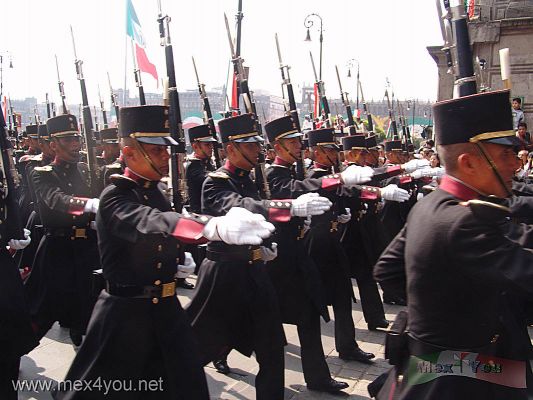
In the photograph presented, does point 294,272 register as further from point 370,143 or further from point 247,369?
point 370,143

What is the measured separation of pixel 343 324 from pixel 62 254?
2.95 m

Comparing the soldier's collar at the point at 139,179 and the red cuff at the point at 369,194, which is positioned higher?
the soldier's collar at the point at 139,179

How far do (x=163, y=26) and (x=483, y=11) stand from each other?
15.6 meters

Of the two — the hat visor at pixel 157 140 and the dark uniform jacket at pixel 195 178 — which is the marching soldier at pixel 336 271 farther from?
the hat visor at pixel 157 140

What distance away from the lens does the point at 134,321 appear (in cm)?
316

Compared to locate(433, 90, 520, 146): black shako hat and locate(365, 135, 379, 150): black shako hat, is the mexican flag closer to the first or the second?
locate(365, 135, 379, 150): black shako hat

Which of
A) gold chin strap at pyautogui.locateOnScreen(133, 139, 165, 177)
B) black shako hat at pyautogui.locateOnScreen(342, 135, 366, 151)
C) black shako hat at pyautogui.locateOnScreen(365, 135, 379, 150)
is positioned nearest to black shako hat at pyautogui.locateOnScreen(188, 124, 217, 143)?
black shako hat at pyautogui.locateOnScreen(342, 135, 366, 151)

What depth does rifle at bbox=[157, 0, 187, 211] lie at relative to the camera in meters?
4.36

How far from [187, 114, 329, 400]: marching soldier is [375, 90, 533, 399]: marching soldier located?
5.14 feet

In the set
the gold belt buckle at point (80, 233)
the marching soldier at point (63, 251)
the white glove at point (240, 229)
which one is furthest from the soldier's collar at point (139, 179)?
the gold belt buckle at point (80, 233)

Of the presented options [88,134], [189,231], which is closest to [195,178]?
[88,134]

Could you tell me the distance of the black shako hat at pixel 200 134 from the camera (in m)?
7.95

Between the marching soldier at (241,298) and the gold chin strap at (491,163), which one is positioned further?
the marching soldier at (241,298)

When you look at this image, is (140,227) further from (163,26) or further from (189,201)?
(189,201)
